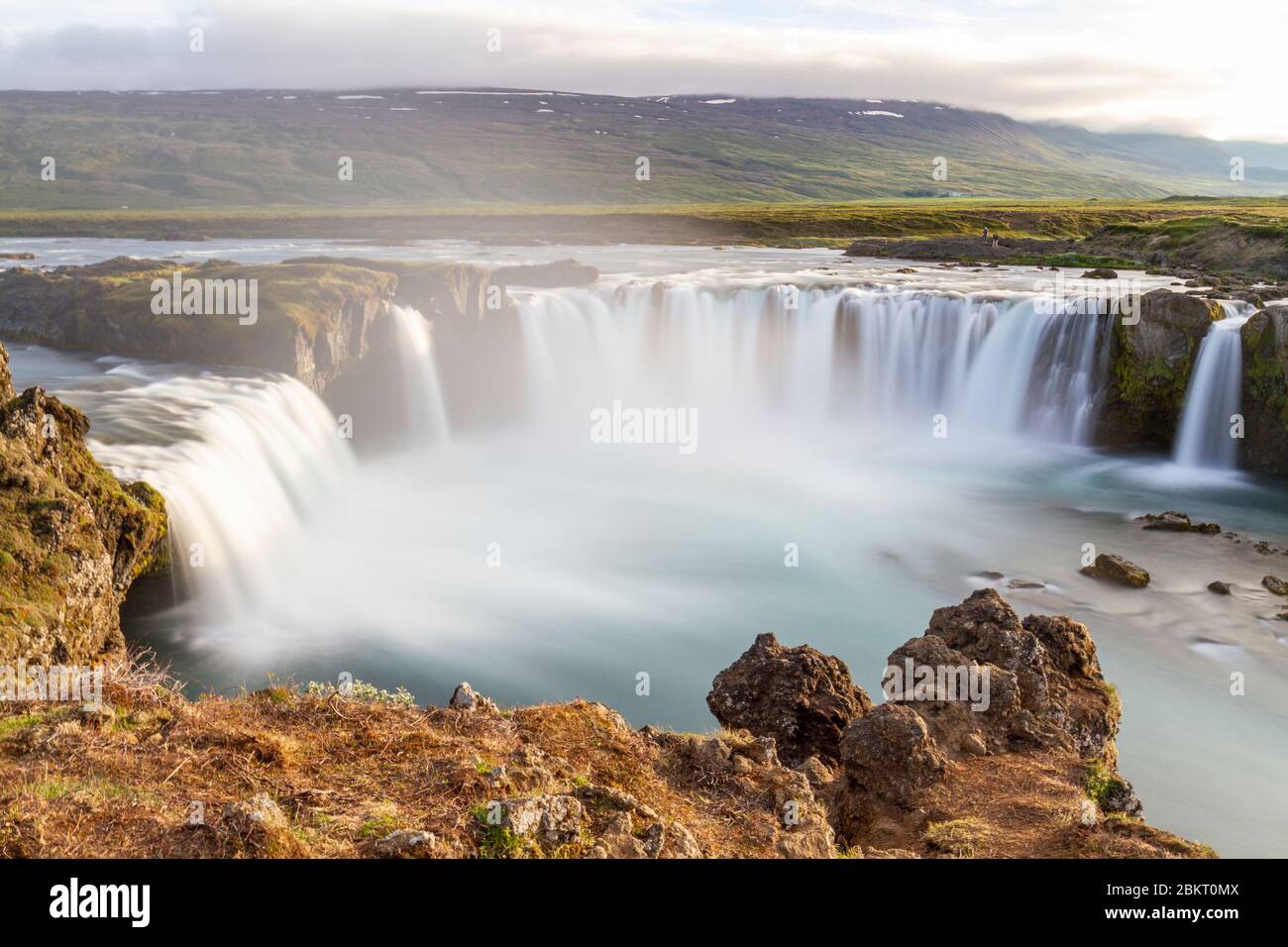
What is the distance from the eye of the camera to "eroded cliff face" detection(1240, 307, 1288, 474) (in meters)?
32.1

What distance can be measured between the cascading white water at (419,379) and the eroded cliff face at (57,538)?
19610 millimetres

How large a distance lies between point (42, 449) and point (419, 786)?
10.1m

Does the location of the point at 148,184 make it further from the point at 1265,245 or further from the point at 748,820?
the point at 748,820

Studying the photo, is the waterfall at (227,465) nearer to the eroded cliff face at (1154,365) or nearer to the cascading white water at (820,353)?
the cascading white water at (820,353)

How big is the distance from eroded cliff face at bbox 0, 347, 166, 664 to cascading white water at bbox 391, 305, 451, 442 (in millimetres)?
19610

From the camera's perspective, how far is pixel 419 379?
36938 mm

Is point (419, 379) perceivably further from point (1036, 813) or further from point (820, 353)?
point (1036, 813)

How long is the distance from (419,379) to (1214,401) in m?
28.5

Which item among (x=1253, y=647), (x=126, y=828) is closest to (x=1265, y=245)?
(x=1253, y=647)

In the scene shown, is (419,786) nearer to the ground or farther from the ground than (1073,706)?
farther from the ground

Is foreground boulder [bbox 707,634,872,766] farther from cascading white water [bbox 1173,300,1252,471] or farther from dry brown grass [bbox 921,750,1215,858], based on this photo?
cascading white water [bbox 1173,300,1252,471]

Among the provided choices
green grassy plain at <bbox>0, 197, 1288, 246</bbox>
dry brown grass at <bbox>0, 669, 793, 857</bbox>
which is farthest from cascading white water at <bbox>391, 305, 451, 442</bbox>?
green grassy plain at <bbox>0, 197, 1288, 246</bbox>
